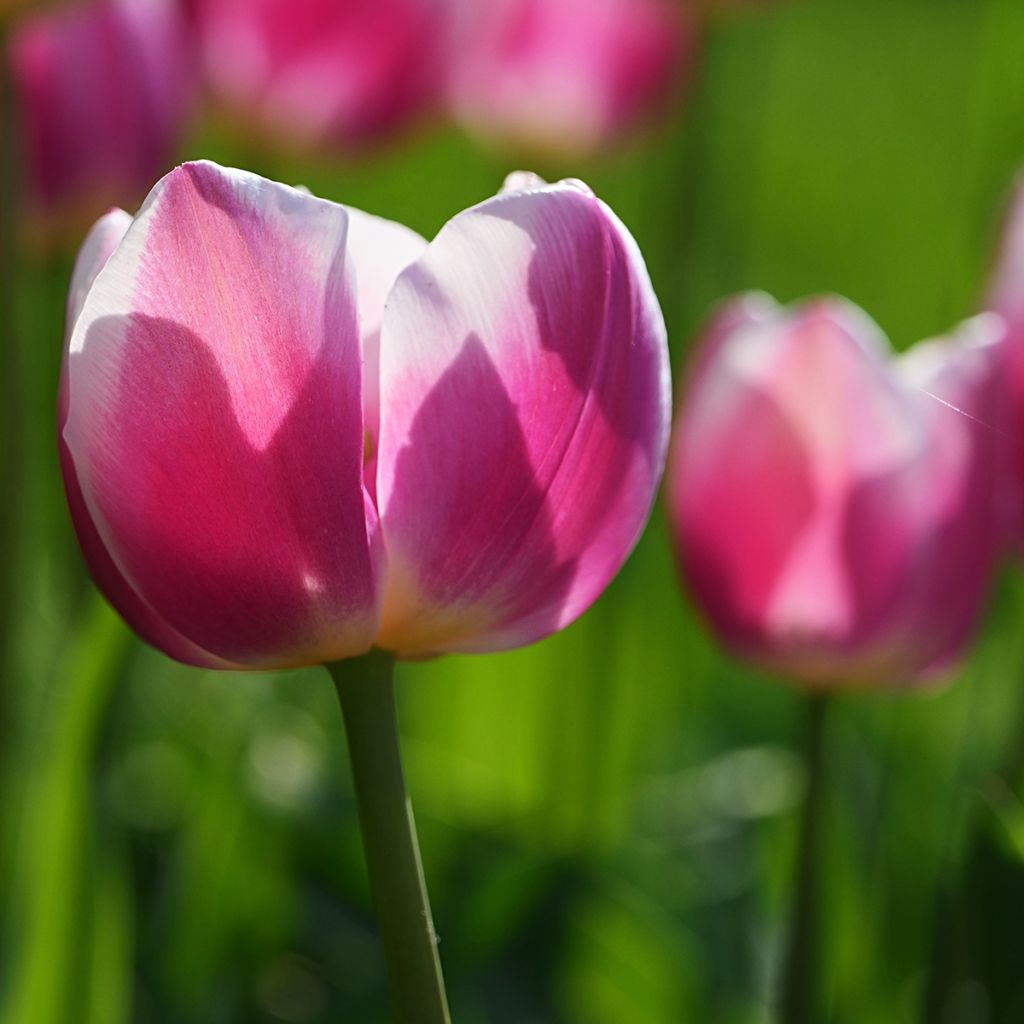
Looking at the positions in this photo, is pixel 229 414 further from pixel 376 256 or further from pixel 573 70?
pixel 573 70

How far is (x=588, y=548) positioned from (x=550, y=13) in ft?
3.80

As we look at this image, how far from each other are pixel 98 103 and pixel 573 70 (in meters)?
0.72

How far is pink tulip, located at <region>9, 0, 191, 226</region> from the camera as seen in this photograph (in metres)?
0.83

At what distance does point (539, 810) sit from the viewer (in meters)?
0.93

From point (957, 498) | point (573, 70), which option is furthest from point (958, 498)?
point (573, 70)

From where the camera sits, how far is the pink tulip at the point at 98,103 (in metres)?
0.83

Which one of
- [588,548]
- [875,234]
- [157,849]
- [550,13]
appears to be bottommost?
[875,234]

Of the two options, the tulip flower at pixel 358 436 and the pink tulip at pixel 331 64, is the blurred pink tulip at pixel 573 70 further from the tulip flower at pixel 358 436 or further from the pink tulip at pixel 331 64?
the tulip flower at pixel 358 436

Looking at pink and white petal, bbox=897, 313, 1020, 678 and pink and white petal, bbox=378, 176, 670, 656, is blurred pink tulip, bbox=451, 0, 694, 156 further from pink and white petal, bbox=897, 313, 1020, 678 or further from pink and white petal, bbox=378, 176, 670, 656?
pink and white petal, bbox=378, 176, 670, 656

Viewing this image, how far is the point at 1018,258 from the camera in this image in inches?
24.4

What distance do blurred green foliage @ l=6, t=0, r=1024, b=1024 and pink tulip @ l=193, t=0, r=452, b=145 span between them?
0.04 m

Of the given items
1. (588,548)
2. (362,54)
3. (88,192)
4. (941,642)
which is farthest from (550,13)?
(588,548)

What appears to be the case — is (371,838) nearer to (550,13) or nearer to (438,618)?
(438,618)

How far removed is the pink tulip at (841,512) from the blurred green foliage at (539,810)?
0.07 metres
